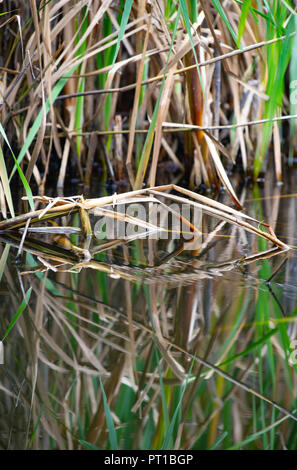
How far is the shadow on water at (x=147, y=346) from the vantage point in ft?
1.70

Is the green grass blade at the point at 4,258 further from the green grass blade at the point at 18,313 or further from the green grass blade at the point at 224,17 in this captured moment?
the green grass blade at the point at 224,17

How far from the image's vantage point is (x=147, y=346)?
67 centimetres

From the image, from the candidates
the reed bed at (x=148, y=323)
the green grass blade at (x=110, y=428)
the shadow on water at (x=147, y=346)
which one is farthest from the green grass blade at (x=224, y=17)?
the green grass blade at (x=110, y=428)

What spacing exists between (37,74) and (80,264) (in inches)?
27.8

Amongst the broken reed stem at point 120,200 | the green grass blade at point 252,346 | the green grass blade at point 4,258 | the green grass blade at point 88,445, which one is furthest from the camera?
the broken reed stem at point 120,200

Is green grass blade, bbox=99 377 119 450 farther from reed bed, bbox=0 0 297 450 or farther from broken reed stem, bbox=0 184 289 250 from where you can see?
broken reed stem, bbox=0 184 289 250

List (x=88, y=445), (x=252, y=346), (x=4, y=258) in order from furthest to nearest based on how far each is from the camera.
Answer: (x=4, y=258) → (x=252, y=346) → (x=88, y=445)

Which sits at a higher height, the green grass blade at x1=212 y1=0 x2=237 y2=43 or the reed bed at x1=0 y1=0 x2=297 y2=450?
the green grass blade at x1=212 y1=0 x2=237 y2=43

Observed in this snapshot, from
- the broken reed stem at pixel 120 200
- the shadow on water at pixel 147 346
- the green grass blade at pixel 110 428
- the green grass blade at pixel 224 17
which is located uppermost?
the green grass blade at pixel 224 17

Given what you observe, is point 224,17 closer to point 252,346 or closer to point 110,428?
point 252,346

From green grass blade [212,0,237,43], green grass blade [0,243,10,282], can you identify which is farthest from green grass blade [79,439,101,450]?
green grass blade [212,0,237,43]

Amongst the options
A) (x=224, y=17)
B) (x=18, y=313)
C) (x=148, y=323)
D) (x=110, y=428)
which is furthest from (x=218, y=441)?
(x=224, y=17)

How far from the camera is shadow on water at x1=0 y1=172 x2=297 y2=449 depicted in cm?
52
